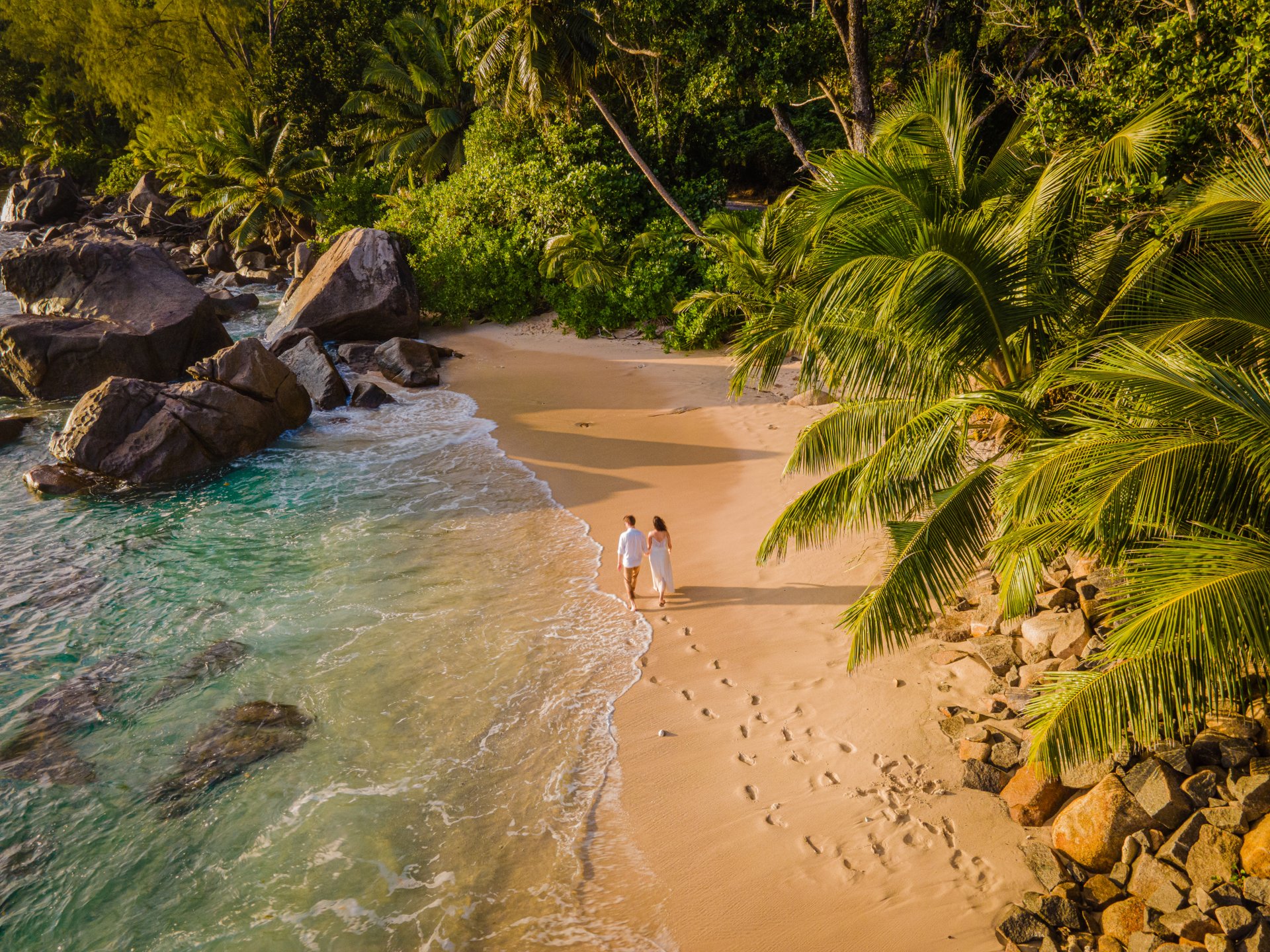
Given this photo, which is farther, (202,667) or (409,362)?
(409,362)

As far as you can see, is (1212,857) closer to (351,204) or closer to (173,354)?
(173,354)

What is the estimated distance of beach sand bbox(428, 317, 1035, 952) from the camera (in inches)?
207

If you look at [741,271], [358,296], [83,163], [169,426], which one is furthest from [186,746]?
[83,163]

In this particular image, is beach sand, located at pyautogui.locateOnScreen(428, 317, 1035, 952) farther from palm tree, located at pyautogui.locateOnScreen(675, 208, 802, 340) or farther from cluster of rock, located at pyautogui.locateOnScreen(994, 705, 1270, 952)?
palm tree, located at pyautogui.locateOnScreen(675, 208, 802, 340)

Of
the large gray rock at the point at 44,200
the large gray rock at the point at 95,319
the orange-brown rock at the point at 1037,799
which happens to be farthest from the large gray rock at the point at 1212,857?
the large gray rock at the point at 44,200

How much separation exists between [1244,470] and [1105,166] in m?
3.85

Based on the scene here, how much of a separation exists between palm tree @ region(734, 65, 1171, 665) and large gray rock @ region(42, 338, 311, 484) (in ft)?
36.9

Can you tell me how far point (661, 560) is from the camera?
360 inches

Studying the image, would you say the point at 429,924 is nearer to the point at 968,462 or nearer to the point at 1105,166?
the point at 968,462

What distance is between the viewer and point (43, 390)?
18.1 m

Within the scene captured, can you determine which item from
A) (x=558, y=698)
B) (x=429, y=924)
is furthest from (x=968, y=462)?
(x=429, y=924)

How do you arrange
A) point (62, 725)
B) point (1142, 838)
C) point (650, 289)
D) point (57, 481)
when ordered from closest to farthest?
point (1142, 838) < point (62, 725) < point (57, 481) < point (650, 289)

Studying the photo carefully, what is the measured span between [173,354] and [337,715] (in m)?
15.1

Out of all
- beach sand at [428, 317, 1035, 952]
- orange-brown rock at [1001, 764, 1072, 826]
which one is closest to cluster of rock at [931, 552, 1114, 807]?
orange-brown rock at [1001, 764, 1072, 826]
